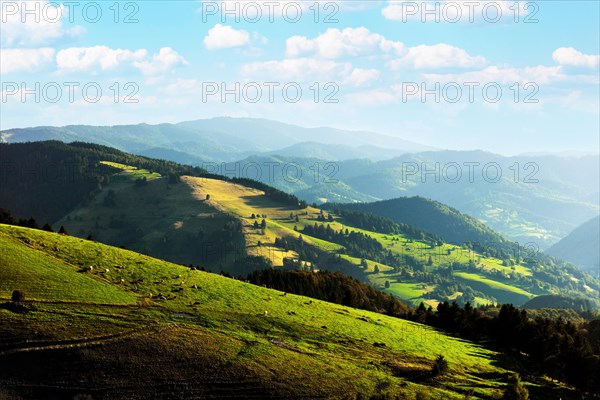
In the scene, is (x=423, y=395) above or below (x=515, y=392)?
above

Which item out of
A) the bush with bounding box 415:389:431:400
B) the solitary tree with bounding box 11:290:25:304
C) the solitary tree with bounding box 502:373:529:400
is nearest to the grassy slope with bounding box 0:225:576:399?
the bush with bounding box 415:389:431:400

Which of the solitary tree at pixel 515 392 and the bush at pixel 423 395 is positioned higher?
the bush at pixel 423 395

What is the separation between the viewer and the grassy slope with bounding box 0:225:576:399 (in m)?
58.8

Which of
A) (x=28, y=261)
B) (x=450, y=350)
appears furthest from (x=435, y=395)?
(x=28, y=261)

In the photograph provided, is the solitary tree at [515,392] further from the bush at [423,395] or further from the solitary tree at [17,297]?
the solitary tree at [17,297]

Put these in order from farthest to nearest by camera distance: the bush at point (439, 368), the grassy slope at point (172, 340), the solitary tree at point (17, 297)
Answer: the bush at point (439, 368) → the solitary tree at point (17, 297) → the grassy slope at point (172, 340)

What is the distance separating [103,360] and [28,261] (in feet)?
83.1

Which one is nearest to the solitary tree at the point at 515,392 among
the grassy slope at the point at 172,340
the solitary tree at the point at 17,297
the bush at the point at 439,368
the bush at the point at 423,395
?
the grassy slope at the point at 172,340

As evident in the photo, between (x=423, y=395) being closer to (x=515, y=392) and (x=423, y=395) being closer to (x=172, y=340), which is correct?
(x=515, y=392)

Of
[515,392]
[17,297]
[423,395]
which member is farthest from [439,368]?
[17,297]

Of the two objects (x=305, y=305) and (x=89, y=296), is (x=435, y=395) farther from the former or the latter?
(x=89, y=296)

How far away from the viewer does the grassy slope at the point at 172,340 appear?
58.8m

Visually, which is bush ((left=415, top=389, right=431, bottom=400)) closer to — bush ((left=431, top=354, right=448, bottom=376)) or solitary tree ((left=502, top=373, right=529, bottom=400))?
bush ((left=431, top=354, right=448, bottom=376))

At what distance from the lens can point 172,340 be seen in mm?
64875
